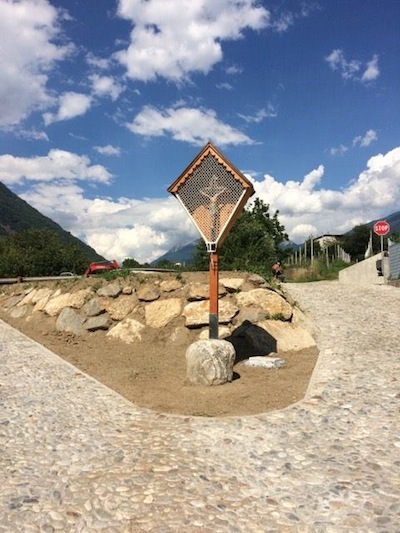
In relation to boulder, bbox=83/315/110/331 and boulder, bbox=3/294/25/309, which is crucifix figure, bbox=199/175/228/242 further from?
boulder, bbox=3/294/25/309

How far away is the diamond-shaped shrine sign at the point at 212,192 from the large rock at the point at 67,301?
5.27 meters

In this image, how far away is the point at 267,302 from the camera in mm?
11281

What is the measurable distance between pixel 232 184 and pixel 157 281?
465cm

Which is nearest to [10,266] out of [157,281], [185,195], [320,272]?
[320,272]

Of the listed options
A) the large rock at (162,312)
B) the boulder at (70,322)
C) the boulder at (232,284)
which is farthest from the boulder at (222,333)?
the boulder at (70,322)

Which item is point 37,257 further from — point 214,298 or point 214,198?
point 214,298

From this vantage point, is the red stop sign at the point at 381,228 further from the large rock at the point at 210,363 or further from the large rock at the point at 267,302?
the large rock at the point at 210,363

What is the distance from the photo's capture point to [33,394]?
296 inches

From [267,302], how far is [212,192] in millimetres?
3673

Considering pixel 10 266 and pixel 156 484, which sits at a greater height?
pixel 10 266

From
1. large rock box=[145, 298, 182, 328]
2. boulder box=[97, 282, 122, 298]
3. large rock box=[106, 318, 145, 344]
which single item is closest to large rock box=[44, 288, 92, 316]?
boulder box=[97, 282, 122, 298]

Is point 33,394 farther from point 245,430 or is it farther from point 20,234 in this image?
point 20,234

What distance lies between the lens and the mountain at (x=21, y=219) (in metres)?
127

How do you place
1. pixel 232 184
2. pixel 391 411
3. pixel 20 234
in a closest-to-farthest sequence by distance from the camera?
pixel 391 411, pixel 232 184, pixel 20 234
